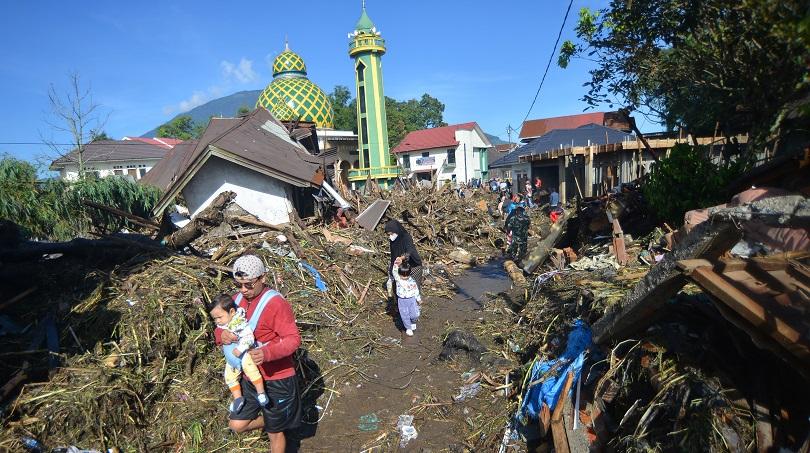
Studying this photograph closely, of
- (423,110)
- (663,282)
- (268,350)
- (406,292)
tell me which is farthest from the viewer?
(423,110)

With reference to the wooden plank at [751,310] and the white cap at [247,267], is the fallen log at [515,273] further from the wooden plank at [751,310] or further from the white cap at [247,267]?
the white cap at [247,267]

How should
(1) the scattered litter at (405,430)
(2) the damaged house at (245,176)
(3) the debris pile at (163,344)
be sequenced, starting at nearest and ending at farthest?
1. (3) the debris pile at (163,344)
2. (1) the scattered litter at (405,430)
3. (2) the damaged house at (245,176)

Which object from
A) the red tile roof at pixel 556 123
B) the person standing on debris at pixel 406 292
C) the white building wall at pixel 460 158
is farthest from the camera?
the red tile roof at pixel 556 123

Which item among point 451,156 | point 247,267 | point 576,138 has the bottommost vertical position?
point 247,267

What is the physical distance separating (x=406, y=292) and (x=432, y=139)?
47085 mm

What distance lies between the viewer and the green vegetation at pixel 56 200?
14078 millimetres

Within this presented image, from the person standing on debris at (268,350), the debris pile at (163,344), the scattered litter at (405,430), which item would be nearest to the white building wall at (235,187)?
the debris pile at (163,344)

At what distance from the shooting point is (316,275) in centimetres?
842

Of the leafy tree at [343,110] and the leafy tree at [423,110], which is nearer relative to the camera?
the leafy tree at [343,110]

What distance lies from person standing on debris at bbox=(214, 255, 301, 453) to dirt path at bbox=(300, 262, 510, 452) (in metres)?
1.07

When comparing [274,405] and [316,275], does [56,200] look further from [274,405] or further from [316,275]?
[274,405]

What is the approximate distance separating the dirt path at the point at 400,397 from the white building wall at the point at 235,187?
6.26 m

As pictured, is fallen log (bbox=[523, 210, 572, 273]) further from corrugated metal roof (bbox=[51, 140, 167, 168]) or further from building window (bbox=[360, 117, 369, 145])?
corrugated metal roof (bbox=[51, 140, 167, 168])

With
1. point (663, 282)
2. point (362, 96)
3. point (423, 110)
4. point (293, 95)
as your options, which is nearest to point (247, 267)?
point (663, 282)
